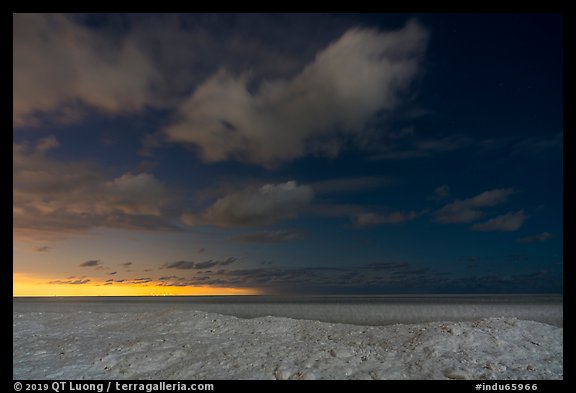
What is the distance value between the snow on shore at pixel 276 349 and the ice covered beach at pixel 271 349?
0.13 feet

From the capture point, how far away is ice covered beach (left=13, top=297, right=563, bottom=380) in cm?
1348

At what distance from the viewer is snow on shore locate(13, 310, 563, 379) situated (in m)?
13.5

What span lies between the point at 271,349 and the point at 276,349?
20 cm

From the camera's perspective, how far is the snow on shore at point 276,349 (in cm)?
1347

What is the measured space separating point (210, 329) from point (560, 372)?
14279mm

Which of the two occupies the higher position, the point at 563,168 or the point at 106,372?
the point at 563,168

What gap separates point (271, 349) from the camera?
1572cm

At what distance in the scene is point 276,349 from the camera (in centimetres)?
1573

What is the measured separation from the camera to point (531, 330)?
18344 millimetres

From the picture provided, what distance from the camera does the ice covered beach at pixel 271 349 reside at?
13.5 meters

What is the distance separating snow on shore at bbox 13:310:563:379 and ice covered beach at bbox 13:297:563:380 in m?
0.04
